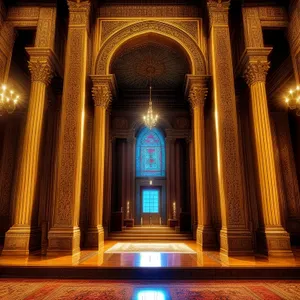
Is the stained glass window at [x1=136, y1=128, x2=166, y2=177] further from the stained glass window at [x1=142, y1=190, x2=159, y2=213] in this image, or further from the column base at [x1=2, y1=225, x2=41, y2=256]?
the column base at [x1=2, y1=225, x2=41, y2=256]

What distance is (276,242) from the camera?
234 inches

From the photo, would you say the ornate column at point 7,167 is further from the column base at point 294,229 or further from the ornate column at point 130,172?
the column base at point 294,229

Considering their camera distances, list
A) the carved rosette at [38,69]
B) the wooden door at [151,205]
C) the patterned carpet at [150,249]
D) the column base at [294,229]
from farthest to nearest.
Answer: the wooden door at [151,205], the column base at [294,229], the carved rosette at [38,69], the patterned carpet at [150,249]

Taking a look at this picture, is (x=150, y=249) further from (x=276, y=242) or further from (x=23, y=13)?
(x=23, y=13)

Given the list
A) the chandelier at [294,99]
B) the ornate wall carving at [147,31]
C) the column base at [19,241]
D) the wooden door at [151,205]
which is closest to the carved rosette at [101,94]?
the ornate wall carving at [147,31]

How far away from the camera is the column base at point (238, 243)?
587 centimetres

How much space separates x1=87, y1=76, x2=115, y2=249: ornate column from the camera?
7193 millimetres

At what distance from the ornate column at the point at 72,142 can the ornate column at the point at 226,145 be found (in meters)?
3.60

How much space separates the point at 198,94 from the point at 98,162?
3662 mm

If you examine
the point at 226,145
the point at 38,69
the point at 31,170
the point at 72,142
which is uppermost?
the point at 38,69

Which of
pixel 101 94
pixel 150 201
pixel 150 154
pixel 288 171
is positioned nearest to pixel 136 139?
pixel 150 154

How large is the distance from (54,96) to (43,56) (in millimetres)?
1663

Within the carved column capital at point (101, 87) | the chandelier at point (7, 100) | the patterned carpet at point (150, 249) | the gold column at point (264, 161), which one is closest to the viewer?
the gold column at point (264, 161)

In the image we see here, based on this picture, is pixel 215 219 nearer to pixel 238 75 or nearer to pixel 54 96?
pixel 238 75
